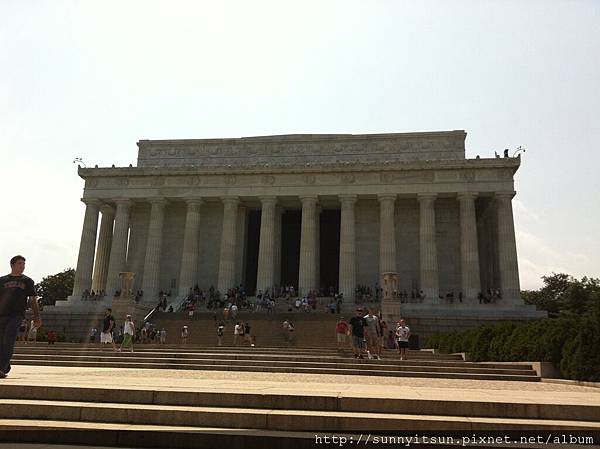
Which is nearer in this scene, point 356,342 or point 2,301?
point 2,301

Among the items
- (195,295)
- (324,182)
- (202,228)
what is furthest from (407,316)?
(202,228)

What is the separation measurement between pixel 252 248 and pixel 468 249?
21.3 metres

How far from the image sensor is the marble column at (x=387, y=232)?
48.6 metres

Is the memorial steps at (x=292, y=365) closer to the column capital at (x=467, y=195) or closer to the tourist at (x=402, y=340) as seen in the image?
the tourist at (x=402, y=340)

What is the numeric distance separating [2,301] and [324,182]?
4089 centimetres

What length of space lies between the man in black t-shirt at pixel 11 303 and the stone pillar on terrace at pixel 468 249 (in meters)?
40.5

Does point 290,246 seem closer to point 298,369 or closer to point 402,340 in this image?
point 402,340

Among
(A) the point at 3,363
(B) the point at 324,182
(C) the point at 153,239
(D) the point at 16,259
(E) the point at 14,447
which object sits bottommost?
(E) the point at 14,447

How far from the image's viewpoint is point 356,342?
21.7 meters

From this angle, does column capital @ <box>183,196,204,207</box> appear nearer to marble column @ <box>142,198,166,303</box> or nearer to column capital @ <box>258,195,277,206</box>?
marble column @ <box>142,198,166,303</box>

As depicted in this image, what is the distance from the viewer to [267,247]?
50.2 metres

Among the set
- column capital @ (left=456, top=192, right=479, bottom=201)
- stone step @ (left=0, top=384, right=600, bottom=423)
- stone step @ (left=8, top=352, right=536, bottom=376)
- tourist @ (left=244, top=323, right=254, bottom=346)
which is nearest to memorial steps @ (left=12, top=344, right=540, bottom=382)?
stone step @ (left=8, top=352, right=536, bottom=376)

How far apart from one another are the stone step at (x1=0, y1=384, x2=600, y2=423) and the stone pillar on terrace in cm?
3989

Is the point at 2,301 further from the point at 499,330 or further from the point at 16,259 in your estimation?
the point at 499,330
